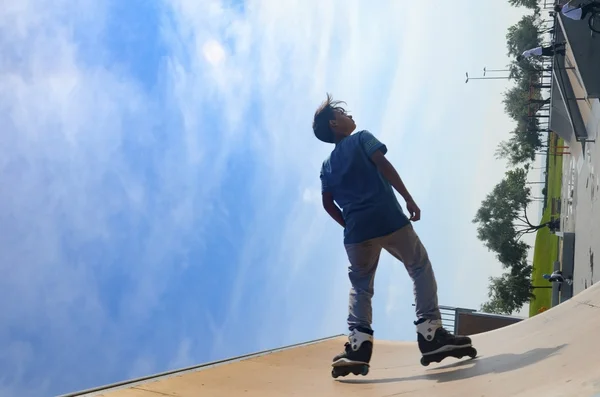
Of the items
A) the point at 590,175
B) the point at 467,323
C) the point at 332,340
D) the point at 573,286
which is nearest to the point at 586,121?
the point at 590,175

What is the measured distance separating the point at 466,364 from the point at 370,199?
1.21 metres

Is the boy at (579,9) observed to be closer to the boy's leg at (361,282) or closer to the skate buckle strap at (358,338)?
the boy's leg at (361,282)

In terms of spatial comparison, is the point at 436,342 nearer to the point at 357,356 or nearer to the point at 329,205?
the point at 357,356

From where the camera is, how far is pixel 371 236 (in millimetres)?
3258

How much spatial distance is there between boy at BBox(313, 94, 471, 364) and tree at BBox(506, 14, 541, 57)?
4563cm

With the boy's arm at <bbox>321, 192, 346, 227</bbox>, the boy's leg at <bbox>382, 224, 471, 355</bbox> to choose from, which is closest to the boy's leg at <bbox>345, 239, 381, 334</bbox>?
the boy's leg at <bbox>382, 224, 471, 355</bbox>

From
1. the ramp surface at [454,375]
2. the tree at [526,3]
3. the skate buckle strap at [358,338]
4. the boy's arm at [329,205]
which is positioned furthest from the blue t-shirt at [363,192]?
the tree at [526,3]

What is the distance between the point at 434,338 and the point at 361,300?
20.7 inches

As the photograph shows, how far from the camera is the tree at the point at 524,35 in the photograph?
42938 millimetres

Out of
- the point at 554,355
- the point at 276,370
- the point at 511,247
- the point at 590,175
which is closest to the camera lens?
the point at 554,355

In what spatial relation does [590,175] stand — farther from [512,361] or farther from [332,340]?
[512,361]

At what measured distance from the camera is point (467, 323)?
1442 centimetres

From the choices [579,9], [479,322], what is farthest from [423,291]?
[479,322]

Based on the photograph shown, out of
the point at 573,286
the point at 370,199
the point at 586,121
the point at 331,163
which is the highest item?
the point at 586,121
